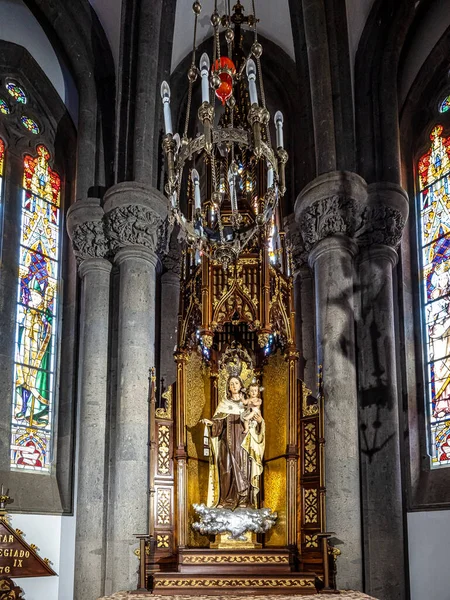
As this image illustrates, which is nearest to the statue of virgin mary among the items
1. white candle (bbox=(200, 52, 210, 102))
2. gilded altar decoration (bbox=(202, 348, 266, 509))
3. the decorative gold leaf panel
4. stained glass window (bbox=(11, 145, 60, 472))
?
gilded altar decoration (bbox=(202, 348, 266, 509))

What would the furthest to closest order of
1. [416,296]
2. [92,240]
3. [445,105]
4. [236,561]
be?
[445,105] → [416,296] → [92,240] → [236,561]

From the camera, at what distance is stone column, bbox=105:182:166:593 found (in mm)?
11234

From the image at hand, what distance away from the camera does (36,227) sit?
→ 14.4 metres

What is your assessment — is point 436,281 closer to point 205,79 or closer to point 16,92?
point 205,79

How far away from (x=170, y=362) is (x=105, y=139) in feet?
12.5

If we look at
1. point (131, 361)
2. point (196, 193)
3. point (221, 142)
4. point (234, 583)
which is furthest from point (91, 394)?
point (221, 142)

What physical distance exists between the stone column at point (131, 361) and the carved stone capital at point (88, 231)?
0.74ft

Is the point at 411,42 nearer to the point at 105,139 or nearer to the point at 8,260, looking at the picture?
the point at 105,139

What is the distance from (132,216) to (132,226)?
0.49 ft

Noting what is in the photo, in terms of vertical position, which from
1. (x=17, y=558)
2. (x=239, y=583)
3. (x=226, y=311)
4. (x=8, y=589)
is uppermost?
(x=226, y=311)

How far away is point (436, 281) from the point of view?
13.4 meters

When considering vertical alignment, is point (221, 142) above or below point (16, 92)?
below

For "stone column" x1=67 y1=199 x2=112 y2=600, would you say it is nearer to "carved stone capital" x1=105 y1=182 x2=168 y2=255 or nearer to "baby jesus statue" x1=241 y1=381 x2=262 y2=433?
"carved stone capital" x1=105 y1=182 x2=168 y2=255

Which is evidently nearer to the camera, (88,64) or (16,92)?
(88,64)
